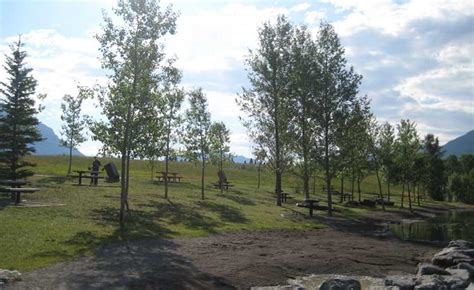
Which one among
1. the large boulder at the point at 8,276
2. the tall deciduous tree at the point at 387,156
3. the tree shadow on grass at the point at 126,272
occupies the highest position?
the tall deciduous tree at the point at 387,156

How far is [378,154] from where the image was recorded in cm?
6075

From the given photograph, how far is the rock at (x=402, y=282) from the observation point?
16.4 metres

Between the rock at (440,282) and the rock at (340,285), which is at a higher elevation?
the rock at (340,285)

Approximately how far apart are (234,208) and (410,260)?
694 inches

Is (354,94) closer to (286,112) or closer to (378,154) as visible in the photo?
(286,112)

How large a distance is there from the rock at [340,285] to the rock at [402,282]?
1814mm

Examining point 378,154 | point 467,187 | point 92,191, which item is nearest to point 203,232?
point 92,191

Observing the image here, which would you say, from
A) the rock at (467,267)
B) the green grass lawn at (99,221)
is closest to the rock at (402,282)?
the rock at (467,267)

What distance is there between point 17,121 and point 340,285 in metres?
30.8

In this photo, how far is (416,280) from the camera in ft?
55.7

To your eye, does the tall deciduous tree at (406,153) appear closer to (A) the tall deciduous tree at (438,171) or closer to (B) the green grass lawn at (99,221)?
(B) the green grass lawn at (99,221)

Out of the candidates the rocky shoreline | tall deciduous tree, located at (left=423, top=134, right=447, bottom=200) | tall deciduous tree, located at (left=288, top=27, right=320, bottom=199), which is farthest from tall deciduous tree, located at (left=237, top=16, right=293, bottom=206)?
tall deciduous tree, located at (left=423, top=134, right=447, bottom=200)

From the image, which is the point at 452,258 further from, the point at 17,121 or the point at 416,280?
the point at 17,121

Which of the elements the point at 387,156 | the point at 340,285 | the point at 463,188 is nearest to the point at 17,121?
the point at 340,285
